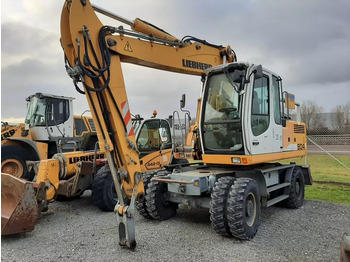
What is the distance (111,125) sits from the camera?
428cm

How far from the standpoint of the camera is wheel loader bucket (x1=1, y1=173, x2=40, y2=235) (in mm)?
4527

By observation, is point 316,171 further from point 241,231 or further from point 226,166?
point 241,231

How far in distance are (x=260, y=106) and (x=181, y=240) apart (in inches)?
106

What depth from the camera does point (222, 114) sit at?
5.18m

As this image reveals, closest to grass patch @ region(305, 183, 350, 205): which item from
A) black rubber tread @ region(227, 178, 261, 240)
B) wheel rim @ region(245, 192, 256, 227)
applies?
wheel rim @ region(245, 192, 256, 227)

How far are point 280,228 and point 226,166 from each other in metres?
1.44

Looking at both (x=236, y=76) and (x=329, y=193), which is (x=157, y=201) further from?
(x=329, y=193)

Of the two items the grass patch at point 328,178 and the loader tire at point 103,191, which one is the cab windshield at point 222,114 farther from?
the grass patch at point 328,178

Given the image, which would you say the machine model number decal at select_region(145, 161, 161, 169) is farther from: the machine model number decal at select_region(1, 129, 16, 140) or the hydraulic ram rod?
the machine model number decal at select_region(1, 129, 16, 140)

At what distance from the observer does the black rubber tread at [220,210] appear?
444 centimetres

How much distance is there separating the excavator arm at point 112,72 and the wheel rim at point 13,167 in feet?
16.5

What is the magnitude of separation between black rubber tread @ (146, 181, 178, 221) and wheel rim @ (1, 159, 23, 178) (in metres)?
4.61

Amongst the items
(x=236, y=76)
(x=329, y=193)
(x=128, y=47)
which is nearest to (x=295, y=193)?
(x=329, y=193)

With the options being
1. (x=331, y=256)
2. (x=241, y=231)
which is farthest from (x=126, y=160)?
(x=331, y=256)
